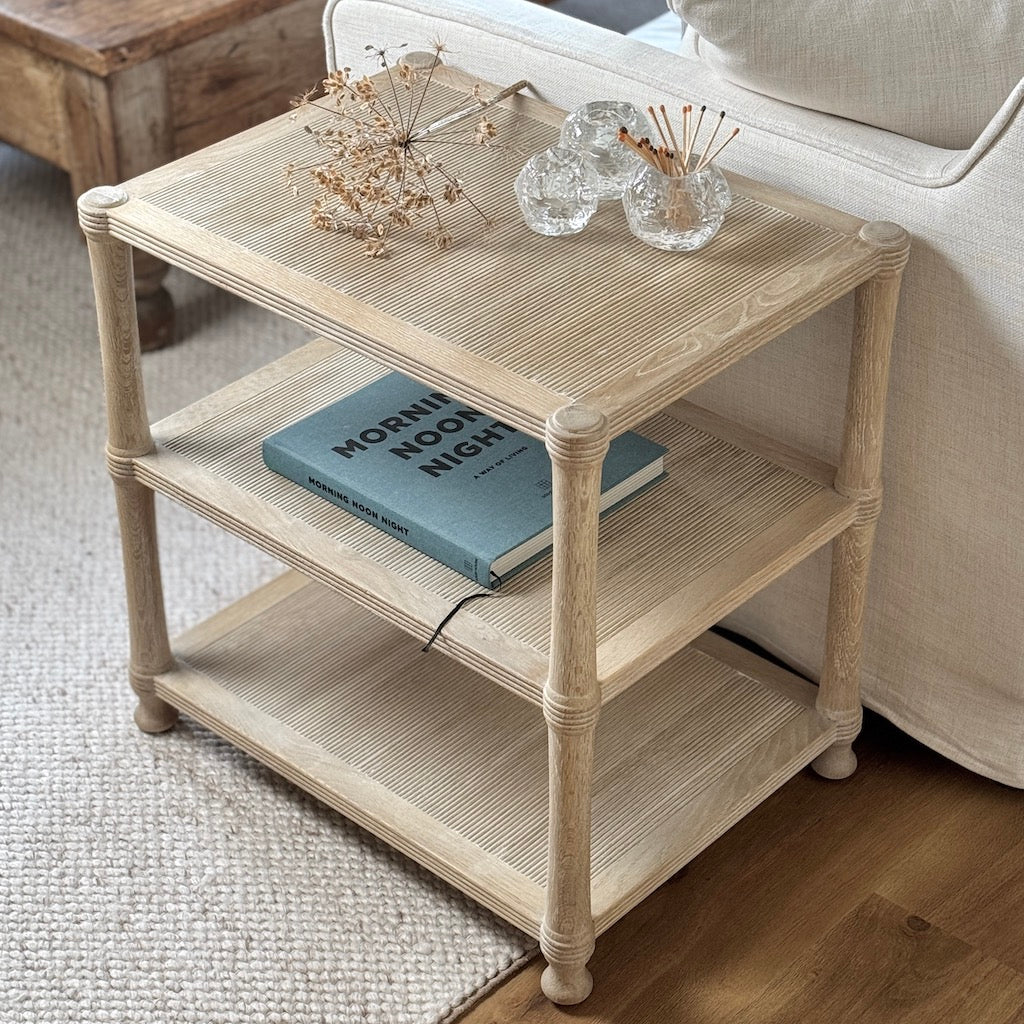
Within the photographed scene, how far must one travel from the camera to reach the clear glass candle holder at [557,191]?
1.14m

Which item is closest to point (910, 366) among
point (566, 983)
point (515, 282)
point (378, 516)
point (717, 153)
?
point (717, 153)

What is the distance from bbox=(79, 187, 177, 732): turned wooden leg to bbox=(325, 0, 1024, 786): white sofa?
368 mm

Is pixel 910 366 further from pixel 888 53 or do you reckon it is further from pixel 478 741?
pixel 478 741

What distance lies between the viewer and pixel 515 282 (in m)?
1.12

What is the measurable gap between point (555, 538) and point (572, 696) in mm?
122

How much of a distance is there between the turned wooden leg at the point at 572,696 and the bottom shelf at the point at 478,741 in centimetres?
4

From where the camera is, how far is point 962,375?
1207 millimetres

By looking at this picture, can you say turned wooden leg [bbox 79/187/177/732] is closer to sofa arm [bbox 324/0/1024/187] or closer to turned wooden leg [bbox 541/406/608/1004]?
sofa arm [bbox 324/0/1024/187]

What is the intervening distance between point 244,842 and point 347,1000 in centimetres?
20

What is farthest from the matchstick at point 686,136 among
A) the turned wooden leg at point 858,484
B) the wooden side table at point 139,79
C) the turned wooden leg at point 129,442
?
the wooden side table at point 139,79

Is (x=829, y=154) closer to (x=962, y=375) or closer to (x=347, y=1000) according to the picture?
(x=962, y=375)

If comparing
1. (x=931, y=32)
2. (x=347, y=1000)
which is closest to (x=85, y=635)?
(x=347, y=1000)

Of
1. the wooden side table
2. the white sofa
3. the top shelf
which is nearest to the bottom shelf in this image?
the white sofa

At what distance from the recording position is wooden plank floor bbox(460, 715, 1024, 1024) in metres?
1.23
